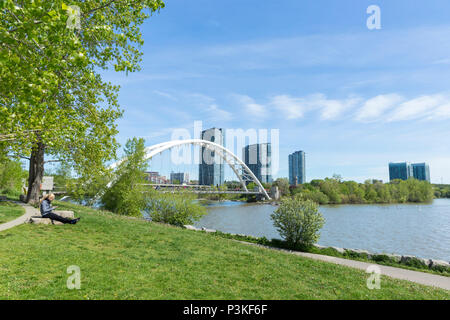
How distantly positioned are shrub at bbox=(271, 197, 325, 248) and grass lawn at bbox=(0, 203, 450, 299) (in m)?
3.25

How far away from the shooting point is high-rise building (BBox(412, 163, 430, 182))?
554 ft

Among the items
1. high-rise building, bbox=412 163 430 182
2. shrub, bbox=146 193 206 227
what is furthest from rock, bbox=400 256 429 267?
high-rise building, bbox=412 163 430 182

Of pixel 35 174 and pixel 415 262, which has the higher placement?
pixel 35 174

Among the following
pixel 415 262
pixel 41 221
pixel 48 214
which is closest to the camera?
pixel 415 262

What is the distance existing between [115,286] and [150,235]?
16.8 feet

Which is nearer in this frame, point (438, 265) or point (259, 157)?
point (438, 265)

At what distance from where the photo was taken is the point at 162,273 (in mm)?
5516

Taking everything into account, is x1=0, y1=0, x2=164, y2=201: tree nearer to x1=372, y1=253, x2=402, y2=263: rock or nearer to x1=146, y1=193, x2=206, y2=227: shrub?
x1=146, y1=193, x2=206, y2=227: shrub

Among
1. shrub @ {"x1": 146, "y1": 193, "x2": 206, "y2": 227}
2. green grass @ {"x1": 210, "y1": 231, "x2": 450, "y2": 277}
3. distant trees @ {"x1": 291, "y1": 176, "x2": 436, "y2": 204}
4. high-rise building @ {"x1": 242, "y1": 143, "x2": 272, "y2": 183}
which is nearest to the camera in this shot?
→ green grass @ {"x1": 210, "y1": 231, "x2": 450, "y2": 277}

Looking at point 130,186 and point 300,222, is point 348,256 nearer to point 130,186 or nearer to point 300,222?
point 300,222

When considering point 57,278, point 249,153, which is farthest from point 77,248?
point 249,153

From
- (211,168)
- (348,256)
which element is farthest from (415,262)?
(211,168)

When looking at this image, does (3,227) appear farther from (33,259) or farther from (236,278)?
(236,278)

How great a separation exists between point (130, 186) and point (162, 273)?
18160 mm
